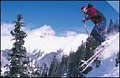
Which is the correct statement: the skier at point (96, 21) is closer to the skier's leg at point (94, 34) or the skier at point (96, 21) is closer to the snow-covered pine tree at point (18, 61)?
the skier's leg at point (94, 34)

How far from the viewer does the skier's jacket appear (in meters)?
23.0

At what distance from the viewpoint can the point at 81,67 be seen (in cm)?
2367

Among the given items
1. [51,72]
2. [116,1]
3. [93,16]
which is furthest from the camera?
[51,72]

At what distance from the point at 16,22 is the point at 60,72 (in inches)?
3146

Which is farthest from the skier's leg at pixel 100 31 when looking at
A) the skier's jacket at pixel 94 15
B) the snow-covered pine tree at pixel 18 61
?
the snow-covered pine tree at pixel 18 61

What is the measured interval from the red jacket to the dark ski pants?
357mm

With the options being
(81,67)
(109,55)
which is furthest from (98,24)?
(109,55)

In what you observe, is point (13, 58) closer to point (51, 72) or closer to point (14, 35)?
point (14, 35)

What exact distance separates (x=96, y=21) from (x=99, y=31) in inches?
33.5

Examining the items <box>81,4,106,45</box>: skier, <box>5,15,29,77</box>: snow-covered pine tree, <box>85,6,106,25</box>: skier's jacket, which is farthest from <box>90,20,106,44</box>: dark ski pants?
<box>5,15,29,77</box>: snow-covered pine tree

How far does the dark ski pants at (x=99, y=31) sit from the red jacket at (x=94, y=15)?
0.36 metres

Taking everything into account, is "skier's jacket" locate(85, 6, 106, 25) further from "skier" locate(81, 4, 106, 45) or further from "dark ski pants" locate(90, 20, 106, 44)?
"dark ski pants" locate(90, 20, 106, 44)

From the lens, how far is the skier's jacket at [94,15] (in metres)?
23.0

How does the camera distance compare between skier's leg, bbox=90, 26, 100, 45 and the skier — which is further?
skier's leg, bbox=90, 26, 100, 45
